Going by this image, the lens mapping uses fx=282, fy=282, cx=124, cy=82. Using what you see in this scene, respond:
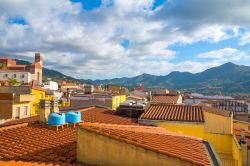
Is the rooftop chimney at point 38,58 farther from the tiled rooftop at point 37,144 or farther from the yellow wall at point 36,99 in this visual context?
the tiled rooftop at point 37,144

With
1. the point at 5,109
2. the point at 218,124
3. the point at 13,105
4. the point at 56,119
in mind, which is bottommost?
the point at 218,124

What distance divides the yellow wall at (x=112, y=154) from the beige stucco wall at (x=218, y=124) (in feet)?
54.8

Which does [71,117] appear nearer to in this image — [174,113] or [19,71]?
[174,113]

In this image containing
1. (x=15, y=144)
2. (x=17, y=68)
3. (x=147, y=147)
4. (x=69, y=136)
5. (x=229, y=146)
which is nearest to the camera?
(x=147, y=147)

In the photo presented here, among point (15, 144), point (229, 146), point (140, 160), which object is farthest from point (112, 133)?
point (229, 146)

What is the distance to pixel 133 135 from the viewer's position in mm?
9547

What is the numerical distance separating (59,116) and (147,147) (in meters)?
6.67

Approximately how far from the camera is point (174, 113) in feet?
68.3

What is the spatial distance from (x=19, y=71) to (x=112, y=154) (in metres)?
112

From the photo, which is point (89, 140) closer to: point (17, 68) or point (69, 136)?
point (69, 136)

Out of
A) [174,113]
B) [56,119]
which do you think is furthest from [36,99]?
[56,119]

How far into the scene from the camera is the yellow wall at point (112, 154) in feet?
26.0

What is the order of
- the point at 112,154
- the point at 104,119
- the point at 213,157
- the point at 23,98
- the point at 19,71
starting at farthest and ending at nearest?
the point at 19,71, the point at 23,98, the point at 104,119, the point at 213,157, the point at 112,154

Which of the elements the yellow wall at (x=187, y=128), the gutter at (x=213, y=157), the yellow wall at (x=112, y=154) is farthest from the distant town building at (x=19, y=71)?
the gutter at (x=213, y=157)
